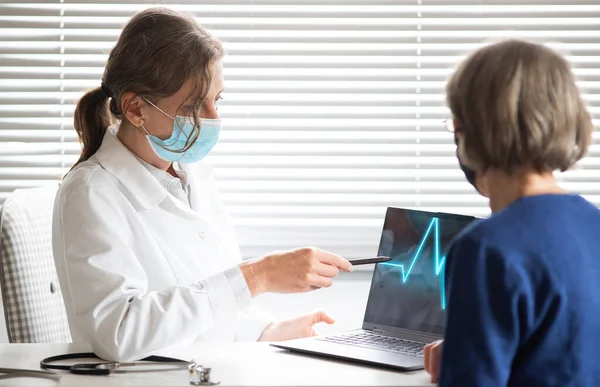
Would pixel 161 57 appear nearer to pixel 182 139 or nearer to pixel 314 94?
pixel 182 139

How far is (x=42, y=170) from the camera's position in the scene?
2.50 metres

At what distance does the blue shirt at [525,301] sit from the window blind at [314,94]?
54.9 inches

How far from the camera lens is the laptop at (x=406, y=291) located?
5.01ft

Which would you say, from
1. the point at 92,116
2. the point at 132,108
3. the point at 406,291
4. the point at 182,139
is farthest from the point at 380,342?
the point at 92,116

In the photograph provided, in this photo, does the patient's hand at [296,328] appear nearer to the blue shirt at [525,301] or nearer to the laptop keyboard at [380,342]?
the laptop keyboard at [380,342]

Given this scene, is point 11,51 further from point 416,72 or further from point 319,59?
point 416,72

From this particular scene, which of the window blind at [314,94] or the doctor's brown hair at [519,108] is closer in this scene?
the doctor's brown hair at [519,108]

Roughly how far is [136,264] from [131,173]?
0.22 metres

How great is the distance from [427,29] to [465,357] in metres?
1.62

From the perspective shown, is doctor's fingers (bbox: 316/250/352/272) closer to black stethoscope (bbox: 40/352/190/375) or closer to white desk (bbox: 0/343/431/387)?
white desk (bbox: 0/343/431/387)

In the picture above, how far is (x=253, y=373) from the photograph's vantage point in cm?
134

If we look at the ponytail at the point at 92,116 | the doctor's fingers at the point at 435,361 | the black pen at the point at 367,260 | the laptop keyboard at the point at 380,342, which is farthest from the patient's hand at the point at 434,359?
the ponytail at the point at 92,116

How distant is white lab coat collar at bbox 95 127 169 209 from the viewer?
1.69m

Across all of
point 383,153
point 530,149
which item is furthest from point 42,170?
point 530,149
